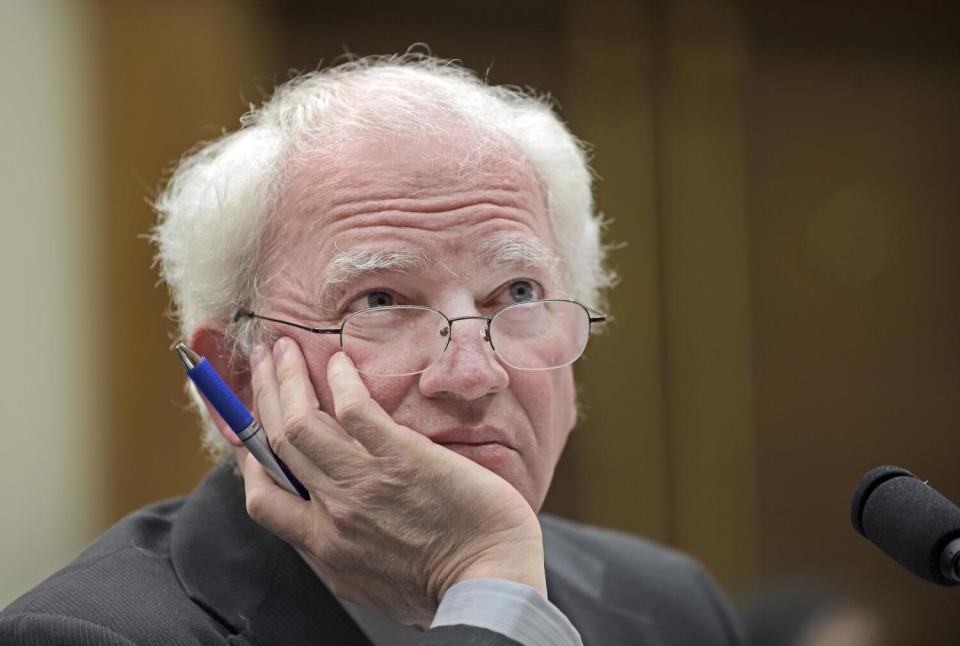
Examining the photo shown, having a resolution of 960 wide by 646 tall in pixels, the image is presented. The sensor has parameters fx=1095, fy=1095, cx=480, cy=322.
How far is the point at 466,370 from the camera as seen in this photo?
1.87 metres

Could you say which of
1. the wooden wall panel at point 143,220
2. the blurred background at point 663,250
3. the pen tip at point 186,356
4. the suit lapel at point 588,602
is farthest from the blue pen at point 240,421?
the wooden wall panel at point 143,220

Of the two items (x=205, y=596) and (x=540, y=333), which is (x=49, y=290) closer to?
(x=205, y=596)

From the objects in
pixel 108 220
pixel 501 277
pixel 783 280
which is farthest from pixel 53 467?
pixel 783 280

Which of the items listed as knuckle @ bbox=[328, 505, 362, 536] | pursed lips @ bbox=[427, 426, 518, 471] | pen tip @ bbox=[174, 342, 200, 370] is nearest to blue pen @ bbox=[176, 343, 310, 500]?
pen tip @ bbox=[174, 342, 200, 370]

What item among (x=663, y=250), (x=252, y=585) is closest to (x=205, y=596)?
(x=252, y=585)

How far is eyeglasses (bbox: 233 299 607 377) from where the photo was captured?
1.88 metres

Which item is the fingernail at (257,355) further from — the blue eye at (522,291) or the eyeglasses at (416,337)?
the blue eye at (522,291)

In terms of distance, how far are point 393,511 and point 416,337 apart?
34cm

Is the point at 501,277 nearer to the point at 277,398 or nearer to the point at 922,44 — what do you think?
the point at 277,398

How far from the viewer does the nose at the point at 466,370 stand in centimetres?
185

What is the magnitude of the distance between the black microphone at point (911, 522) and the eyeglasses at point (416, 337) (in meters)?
0.77

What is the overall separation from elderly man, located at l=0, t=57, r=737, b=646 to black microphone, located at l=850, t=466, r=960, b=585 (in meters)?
0.51

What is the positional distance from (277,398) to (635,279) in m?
3.46

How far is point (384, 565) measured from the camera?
1.72 metres
